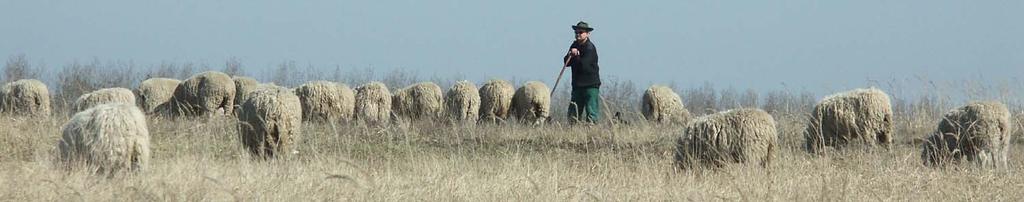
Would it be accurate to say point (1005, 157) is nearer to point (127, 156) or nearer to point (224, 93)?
point (127, 156)

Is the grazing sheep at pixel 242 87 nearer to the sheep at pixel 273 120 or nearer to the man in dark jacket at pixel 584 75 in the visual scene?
the man in dark jacket at pixel 584 75

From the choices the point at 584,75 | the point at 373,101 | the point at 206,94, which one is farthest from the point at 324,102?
the point at 584,75

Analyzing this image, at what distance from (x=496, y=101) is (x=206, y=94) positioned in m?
3.93

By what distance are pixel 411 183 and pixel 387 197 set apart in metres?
0.93

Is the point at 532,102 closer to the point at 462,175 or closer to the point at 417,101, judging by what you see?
the point at 417,101

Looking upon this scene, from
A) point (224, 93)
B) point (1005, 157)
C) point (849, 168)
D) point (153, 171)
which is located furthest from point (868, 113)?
point (224, 93)

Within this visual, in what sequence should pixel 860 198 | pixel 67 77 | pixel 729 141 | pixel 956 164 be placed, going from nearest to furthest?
pixel 860 198, pixel 729 141, pixel 956 164, pixel 67 77

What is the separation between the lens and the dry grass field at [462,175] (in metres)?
8.66

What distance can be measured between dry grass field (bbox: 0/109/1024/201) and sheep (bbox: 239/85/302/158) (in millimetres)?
256

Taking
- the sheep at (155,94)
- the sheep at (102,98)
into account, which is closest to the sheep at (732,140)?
the sheep at (102,98)

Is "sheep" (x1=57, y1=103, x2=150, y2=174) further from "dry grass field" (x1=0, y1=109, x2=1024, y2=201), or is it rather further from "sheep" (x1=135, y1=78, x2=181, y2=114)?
"sheep" (x1=135, y1=78, x2=181, y2=114)

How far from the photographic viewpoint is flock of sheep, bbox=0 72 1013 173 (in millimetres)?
10094

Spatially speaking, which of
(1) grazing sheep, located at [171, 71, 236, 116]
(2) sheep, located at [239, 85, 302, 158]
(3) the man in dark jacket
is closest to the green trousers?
(3) the man in dark jacket

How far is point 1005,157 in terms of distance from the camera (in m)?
13.3
